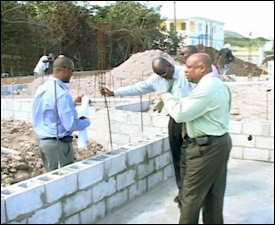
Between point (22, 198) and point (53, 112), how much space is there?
2.54ft

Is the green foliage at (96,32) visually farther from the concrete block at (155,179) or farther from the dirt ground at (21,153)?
the dirt ground at (21,153)

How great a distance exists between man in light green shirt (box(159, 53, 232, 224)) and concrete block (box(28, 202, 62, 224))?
0.97 meters

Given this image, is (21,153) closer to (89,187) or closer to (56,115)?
(89,187)

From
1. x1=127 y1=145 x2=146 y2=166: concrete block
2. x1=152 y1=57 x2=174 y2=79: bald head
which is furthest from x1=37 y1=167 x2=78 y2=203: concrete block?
x1=152 y1=57 x2=174 y2=79: bald head

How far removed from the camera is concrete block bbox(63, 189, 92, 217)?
128 inches

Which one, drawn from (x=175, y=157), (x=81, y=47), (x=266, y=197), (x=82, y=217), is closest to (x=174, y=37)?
(x=81, y=47)

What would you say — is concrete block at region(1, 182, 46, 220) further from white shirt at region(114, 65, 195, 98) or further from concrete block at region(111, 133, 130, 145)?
concrete block at region(111, 133, 130, 145)

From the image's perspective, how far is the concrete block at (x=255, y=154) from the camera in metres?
5.54

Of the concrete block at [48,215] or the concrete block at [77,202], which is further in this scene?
the concrete block at [77,202]

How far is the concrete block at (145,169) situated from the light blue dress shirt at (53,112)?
108cm

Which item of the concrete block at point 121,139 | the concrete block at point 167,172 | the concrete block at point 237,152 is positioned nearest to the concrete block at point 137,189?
the concrete block at point 167,172

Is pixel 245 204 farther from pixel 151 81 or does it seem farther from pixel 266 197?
pixel 151 81

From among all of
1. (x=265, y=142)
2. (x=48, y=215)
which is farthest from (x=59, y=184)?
(x=265, y=142)

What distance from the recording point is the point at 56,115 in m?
3.27
